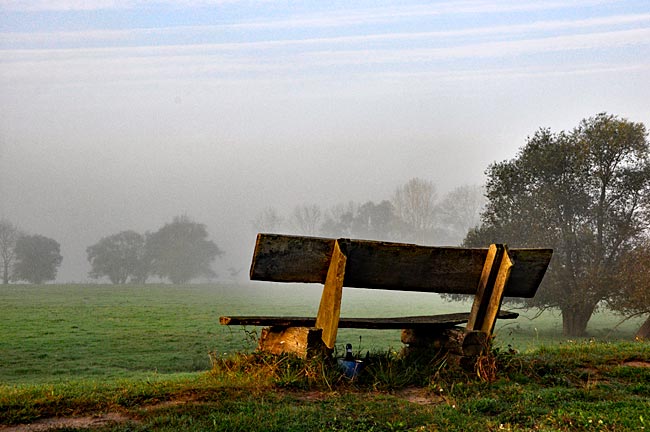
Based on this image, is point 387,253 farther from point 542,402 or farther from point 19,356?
point 19,356

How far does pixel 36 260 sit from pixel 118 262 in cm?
1329

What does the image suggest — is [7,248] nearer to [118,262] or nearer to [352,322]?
[118,262]

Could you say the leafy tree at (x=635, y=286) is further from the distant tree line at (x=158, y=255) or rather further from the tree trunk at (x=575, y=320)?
the distant tree line at (x=158, y=255)

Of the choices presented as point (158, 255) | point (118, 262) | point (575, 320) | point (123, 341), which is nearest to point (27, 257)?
point (118, 262)

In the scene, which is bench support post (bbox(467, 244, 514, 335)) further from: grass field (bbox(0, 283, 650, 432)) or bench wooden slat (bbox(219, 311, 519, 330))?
bench wooden slat (bbox(219, 311, 519, 330))

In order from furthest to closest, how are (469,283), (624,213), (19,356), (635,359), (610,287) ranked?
(624,213) < (610,287) < (19,356) < (635,359) < (469,283)

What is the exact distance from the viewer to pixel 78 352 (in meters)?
21.4

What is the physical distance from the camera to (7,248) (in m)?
101

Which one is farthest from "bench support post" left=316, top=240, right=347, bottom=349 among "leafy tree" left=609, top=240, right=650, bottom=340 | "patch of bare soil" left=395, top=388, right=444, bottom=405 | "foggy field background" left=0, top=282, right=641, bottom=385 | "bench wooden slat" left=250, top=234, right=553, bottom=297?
"leafy tree" left=609, top=240, right=650, bottom=340

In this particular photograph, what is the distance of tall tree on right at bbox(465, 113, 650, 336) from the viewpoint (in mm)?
27125

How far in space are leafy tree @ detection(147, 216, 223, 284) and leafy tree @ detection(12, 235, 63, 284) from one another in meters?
15.4

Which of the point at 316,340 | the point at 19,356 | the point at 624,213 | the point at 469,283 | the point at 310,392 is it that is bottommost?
the point at 19,356

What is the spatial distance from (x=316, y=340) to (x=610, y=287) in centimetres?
2086

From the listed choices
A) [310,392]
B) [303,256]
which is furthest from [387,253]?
[310,392]
